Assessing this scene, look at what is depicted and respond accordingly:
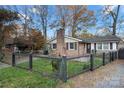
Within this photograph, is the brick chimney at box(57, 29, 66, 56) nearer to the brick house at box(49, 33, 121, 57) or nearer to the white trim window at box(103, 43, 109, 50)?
the brick house at box(49, 33, 121, 57)

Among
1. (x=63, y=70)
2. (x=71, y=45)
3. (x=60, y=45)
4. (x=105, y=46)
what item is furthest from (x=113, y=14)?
(x=63, y=70)

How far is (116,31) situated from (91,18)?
5237mm

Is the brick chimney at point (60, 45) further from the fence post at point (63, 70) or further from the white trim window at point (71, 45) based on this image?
the white trim window at point (71, 45)

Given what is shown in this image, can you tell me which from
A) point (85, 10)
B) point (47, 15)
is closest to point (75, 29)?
point (85, 10)

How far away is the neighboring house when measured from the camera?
82.4ft

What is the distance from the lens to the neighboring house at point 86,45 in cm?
2511

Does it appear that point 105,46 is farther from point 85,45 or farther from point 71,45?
point 71,45

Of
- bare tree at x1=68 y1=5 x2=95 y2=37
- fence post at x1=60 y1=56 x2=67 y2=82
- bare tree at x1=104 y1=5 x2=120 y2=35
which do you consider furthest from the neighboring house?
fence post at x1=60 y1=56 x2=67 y2=82

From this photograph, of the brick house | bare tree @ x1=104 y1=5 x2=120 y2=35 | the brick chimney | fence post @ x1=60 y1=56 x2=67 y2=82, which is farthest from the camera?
bare tree @ x1=104 y1=5 x2=120 y2=35

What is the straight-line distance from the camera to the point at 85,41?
25859 millimetres

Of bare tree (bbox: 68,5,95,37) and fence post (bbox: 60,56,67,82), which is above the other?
bare tree (bbox: 68,5,95,37)

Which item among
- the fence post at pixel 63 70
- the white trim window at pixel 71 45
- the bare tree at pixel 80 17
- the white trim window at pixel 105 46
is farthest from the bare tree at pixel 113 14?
the fence post at pixel 63 70

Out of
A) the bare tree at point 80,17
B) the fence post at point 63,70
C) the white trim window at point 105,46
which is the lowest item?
the fence post at point 63,70

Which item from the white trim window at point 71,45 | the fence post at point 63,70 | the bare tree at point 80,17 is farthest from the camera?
the bare tree at point 80,17
